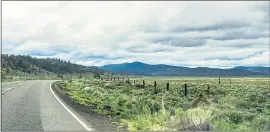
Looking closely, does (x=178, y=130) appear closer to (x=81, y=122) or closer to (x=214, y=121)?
(x=214, y=121)

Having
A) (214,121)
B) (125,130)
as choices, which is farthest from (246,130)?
(125,130)

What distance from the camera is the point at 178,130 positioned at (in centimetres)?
1104

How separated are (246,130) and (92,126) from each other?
452 cm

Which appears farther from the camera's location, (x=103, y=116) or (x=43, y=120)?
(x=103, y=116)

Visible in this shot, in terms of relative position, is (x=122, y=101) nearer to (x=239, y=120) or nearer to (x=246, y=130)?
(x=239, y=120)

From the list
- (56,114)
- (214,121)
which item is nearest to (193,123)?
(214,121)

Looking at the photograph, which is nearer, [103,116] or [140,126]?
[140,126]

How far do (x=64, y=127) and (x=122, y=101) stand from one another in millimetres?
9598

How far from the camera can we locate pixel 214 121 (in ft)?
40.3

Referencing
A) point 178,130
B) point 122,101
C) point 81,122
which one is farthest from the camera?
point 122,101

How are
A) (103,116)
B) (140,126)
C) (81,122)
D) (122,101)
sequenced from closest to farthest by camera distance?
→ (140,126) → (81,122) → (103,116) → (122,101)

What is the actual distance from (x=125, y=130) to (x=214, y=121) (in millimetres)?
2660

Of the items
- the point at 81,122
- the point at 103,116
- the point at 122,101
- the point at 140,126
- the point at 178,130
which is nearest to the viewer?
the point at 178,130

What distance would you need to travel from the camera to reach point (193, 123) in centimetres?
1107
